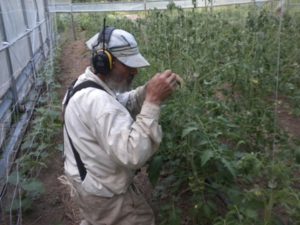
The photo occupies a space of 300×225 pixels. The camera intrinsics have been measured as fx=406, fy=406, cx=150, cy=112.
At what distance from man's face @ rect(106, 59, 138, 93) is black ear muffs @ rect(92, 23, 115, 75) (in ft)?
0.15

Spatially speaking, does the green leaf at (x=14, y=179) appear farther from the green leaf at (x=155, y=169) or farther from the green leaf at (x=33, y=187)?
the green leaf at (x=155, y=169)

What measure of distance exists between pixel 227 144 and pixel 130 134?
3.93ft

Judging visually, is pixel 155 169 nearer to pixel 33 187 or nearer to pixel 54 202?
pixel 33 187

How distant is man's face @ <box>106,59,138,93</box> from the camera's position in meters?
2.15

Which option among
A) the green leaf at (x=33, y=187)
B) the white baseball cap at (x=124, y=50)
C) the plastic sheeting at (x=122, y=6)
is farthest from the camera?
the plastic sheeting at (x=122, y=6)

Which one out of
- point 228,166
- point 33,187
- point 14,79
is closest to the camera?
point 228,166

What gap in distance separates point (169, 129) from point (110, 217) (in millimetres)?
622

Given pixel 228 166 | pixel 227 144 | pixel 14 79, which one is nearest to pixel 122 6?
pixel 14 79

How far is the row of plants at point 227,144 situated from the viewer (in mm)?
1874

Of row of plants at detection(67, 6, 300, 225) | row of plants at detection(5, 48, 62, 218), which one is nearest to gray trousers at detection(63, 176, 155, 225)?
row of plants at detection(67, 6, 300, 225)

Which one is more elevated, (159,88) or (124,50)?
(124,50)

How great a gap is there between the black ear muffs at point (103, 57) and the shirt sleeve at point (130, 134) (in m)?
0.24

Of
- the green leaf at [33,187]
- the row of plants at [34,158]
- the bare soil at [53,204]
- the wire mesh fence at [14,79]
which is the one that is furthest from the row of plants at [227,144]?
the row of plants at [34,158]

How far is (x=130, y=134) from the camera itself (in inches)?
74.5
